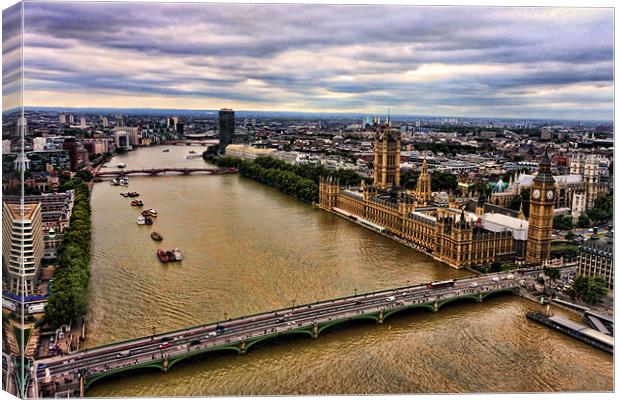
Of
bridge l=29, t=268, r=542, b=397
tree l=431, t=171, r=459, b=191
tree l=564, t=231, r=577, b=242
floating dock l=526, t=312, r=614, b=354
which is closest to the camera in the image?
bridge l=29, t=268, r=542, b=397

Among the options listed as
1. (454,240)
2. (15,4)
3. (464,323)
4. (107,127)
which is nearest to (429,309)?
(464,323)

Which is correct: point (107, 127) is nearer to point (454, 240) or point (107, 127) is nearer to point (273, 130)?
point (273, 130)

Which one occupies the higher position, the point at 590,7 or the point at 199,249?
the point at 590,7

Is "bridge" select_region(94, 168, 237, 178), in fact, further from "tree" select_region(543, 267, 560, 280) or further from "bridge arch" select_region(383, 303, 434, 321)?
"tree" select_region(543, 267, 560, 280)

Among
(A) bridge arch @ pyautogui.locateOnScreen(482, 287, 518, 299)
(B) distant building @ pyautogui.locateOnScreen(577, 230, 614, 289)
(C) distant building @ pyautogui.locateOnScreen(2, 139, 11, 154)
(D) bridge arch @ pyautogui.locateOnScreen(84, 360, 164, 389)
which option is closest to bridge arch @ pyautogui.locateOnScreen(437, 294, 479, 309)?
(A) bridge arch @ pyautogui.locateOnScreen(482, 287, 518, 299)

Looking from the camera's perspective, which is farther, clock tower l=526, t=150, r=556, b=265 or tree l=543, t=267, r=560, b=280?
clock tower l=526, t=150, r=556, b=265

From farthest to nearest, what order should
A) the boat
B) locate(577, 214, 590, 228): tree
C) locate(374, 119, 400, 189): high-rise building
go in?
locate(374, 119, 400, 189): high-rise building < locate(577, 214, 590, 228): tree < the boat
